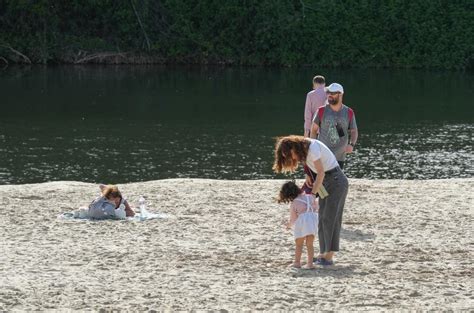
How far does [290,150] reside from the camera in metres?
9.37

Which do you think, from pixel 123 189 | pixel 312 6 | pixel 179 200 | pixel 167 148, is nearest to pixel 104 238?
pixel 179 200

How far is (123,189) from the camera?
609 inches

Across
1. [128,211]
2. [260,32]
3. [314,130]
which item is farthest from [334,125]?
[260,32]

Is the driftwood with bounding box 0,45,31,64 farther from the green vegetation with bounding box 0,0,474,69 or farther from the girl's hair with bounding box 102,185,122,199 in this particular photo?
the girl's hair with bounding box 102,185,122,199

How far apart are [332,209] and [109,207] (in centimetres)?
357

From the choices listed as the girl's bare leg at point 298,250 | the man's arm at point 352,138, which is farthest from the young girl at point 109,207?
the girl's bare leg at point 298,250

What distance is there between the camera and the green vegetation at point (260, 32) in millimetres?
52906

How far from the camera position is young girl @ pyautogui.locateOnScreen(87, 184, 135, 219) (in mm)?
Answer: 12531

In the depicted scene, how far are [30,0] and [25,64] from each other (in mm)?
3196

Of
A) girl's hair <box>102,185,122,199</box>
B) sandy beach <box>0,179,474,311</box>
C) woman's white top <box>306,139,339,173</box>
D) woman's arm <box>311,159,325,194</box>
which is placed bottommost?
sandy beach <box>0,179,474,311</box>

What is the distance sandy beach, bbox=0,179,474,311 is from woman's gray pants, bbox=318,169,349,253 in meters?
0.27

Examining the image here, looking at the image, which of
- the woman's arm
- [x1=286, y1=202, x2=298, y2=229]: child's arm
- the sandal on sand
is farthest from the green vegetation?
the woman's arm

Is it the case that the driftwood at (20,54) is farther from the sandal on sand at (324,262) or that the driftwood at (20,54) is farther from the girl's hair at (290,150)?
the girl's hair at (290,150)

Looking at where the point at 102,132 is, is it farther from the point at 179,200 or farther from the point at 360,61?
the point at 360,61
